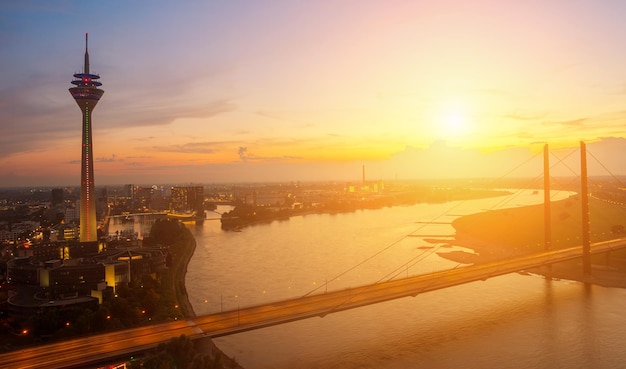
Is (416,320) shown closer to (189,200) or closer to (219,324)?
(219,324)

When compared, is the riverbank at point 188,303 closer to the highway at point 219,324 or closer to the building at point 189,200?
the highway at point 219,324

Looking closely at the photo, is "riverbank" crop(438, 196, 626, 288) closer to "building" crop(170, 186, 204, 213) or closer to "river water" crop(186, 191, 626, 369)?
"river water" crop(186, 191, 626, 369)

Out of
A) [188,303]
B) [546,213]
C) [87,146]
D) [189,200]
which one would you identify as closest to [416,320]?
[188,303]

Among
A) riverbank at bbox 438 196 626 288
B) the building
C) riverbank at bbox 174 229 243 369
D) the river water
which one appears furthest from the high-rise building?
the building

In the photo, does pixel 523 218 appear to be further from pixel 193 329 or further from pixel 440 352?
pixel 193 329

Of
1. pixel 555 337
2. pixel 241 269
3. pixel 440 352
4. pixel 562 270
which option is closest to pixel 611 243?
pixel 562 270
